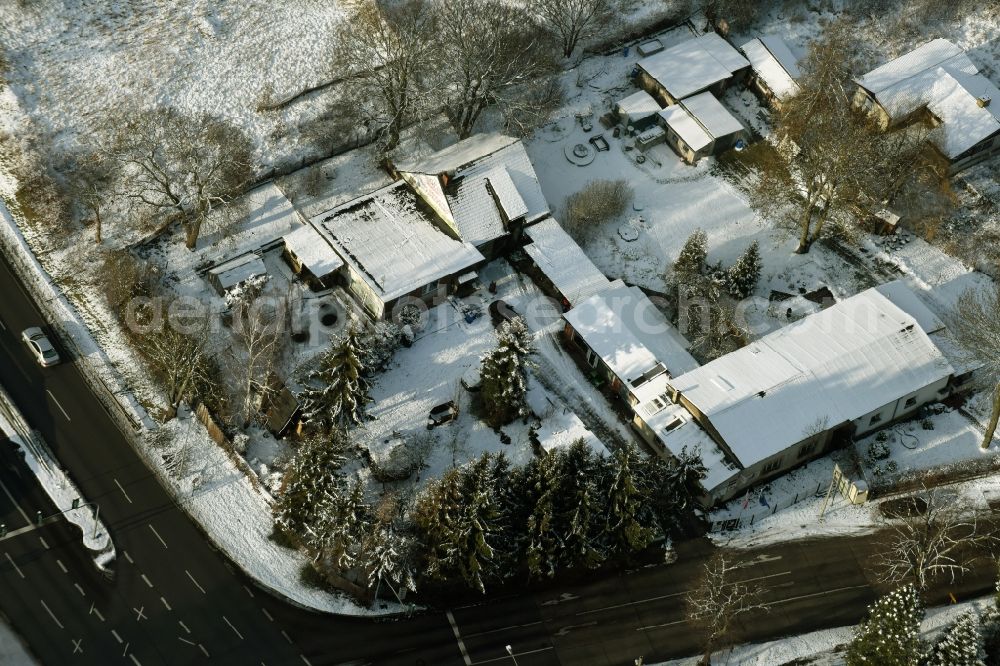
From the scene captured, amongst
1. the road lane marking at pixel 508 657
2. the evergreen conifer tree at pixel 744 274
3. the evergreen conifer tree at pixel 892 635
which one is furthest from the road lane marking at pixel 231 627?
the evergreen conifer tree at pixel 744 274

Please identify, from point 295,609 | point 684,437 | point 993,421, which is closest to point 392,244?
point 684,437

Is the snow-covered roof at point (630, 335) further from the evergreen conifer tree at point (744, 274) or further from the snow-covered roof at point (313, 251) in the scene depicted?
the snow-covered roof at point (313, 251)

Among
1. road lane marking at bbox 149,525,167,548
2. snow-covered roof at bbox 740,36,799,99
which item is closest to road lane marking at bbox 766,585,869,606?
road lane marking at bbox 149,525,167,548

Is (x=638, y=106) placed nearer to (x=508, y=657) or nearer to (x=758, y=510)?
(x=758, y=510)

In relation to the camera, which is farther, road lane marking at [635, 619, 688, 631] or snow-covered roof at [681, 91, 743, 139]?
snow-covered roof at [681, 91, 743, 139]

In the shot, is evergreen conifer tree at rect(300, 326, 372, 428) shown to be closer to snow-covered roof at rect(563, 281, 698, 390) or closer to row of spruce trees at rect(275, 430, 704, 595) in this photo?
row of spruce trees at rect(275, 430, 704, 595)

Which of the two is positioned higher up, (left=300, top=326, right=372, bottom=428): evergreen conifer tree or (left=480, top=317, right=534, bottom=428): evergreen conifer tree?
(left=300, top=326, right=372, bottom=428): evergreen conifer tree
